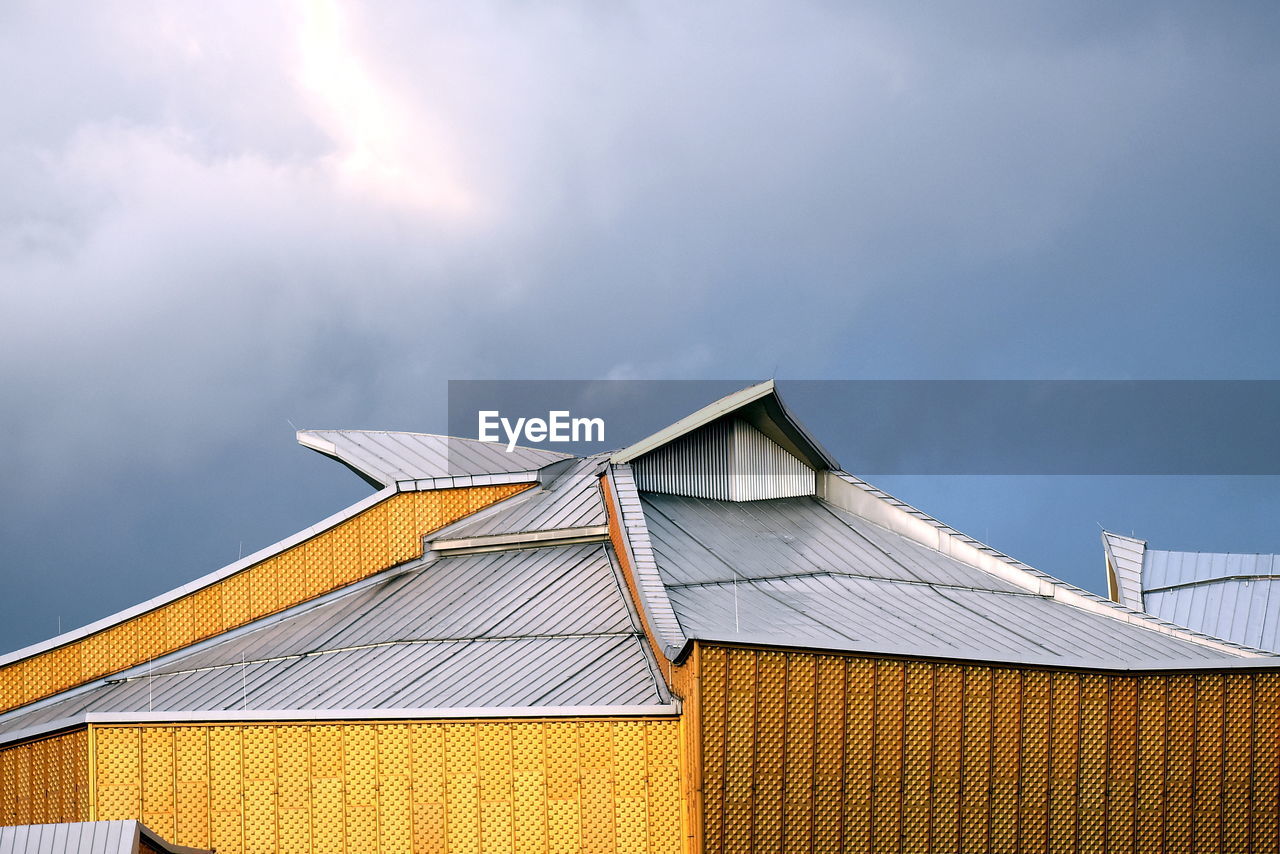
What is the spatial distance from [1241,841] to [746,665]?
10573mm

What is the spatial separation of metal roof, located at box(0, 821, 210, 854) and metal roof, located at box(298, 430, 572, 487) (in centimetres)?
1797

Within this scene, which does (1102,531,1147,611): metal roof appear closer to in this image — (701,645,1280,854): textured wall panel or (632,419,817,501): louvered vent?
(632,419,817,501): louvered vent

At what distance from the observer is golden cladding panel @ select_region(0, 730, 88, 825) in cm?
3198

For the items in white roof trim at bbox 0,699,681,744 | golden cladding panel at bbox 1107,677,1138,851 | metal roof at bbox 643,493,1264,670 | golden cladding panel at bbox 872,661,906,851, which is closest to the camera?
golden cladding panel at bbox 872,661,906,851

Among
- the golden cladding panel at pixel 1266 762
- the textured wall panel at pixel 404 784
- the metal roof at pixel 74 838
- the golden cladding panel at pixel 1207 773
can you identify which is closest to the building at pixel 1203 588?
the golden cladding panel at pixel 1266 762

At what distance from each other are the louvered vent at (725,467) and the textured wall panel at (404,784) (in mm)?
13493

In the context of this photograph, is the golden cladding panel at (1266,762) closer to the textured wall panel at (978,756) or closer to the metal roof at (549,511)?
the textured wall panel at (978,756)

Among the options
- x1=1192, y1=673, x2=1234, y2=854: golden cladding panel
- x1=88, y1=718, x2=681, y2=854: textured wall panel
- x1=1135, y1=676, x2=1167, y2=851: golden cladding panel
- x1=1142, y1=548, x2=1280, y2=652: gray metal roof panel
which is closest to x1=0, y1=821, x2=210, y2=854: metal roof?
x1=88, y1=718, x2=681, y2=854: textured wall panel

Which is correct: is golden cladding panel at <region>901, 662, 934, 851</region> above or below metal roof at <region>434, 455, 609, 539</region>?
below

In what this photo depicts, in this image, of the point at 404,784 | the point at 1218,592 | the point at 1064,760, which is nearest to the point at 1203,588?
the point at 1218,592

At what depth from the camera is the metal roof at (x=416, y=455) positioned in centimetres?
4456

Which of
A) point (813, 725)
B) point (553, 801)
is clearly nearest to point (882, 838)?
point (813, 725)

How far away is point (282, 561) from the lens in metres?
40.1

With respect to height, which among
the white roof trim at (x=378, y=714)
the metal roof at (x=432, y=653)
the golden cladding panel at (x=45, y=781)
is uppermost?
the metal roof at (x=432, y=653)
